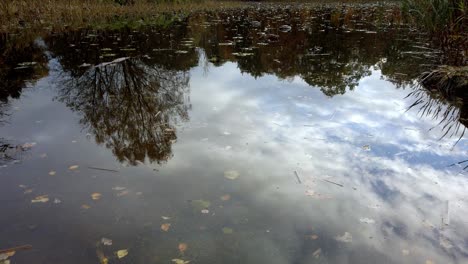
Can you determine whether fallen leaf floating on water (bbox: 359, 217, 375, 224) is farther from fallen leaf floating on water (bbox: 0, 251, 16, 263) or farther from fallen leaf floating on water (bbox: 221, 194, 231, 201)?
fallen leaf floating on water (bbox: 0, 251, 16, 263)

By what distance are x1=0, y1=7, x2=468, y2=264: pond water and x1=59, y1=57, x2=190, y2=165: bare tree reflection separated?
0.13 feet

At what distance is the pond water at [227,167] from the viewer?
3.18 meters

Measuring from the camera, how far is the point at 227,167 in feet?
14.9

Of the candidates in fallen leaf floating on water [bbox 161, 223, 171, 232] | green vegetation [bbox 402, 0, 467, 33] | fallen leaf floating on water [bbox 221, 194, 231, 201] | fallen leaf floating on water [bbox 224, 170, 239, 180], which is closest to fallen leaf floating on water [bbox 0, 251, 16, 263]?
fallen leaf floating on water [bbox 161, 223, 171, 232]

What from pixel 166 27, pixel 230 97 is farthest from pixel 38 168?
pixel 166 27

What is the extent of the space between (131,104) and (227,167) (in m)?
3.22

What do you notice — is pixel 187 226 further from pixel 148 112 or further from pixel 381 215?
pixel 148 112

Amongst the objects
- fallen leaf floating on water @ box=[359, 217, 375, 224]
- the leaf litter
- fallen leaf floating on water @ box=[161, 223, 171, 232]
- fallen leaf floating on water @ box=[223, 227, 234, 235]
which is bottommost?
the leaf litter

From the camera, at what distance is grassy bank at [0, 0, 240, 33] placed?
1627cm

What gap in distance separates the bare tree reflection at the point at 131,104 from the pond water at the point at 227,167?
0.13ft

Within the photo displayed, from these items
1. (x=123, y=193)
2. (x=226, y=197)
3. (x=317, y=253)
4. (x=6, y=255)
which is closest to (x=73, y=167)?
(x=123, y=193)

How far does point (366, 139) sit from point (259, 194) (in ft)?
7.59

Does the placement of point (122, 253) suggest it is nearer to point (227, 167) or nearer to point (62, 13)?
point (227, 167)

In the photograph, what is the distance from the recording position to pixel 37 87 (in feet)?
26.3
